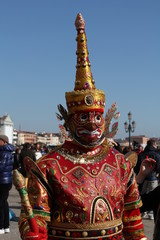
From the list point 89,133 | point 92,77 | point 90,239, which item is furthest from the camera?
point 92,77

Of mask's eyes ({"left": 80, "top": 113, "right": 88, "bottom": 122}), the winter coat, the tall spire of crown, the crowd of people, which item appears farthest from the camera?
the winter coat

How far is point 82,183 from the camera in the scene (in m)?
3.28

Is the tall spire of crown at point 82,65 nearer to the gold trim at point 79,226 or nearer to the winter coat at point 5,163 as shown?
the gold trim at point 79,226

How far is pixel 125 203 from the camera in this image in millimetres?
3541

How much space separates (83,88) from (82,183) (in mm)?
889

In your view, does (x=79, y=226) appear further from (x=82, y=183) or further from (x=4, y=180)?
(x=4, y=180)

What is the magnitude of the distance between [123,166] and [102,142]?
0.96 feet

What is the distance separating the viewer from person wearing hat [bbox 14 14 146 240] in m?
3.14

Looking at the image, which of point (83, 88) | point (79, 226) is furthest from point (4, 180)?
point (79, 226)

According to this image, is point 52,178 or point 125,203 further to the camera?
point 125,203

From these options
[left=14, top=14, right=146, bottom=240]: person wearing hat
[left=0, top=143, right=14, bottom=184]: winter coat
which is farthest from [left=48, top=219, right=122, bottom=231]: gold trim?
[left=0, top=143, right=14, bottom=184]: winter coat

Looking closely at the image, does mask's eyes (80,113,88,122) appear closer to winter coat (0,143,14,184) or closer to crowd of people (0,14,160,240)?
crowd of people (0,14,160,240)

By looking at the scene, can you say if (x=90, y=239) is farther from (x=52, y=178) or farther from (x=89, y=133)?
(x=89, y=133)

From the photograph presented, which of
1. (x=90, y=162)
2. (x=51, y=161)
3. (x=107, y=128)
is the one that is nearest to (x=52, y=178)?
(x=51, y=161)
